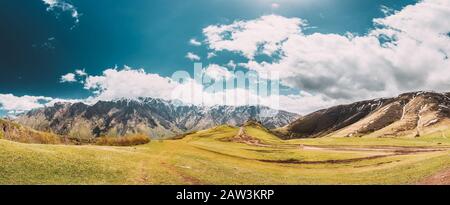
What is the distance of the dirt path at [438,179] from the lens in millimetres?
46662

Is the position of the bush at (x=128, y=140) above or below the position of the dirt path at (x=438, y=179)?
above

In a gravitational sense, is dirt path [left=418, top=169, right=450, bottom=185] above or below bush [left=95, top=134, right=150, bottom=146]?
below

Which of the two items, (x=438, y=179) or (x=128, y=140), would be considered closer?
(x=438, y=179)

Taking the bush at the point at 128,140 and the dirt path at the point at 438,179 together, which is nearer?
the dirt path at the point at 438,179

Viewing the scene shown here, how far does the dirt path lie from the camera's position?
46662 millimetres

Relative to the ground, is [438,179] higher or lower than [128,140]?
lower

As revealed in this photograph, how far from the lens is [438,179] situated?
48719 mm

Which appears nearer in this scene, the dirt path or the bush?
the dirt path
